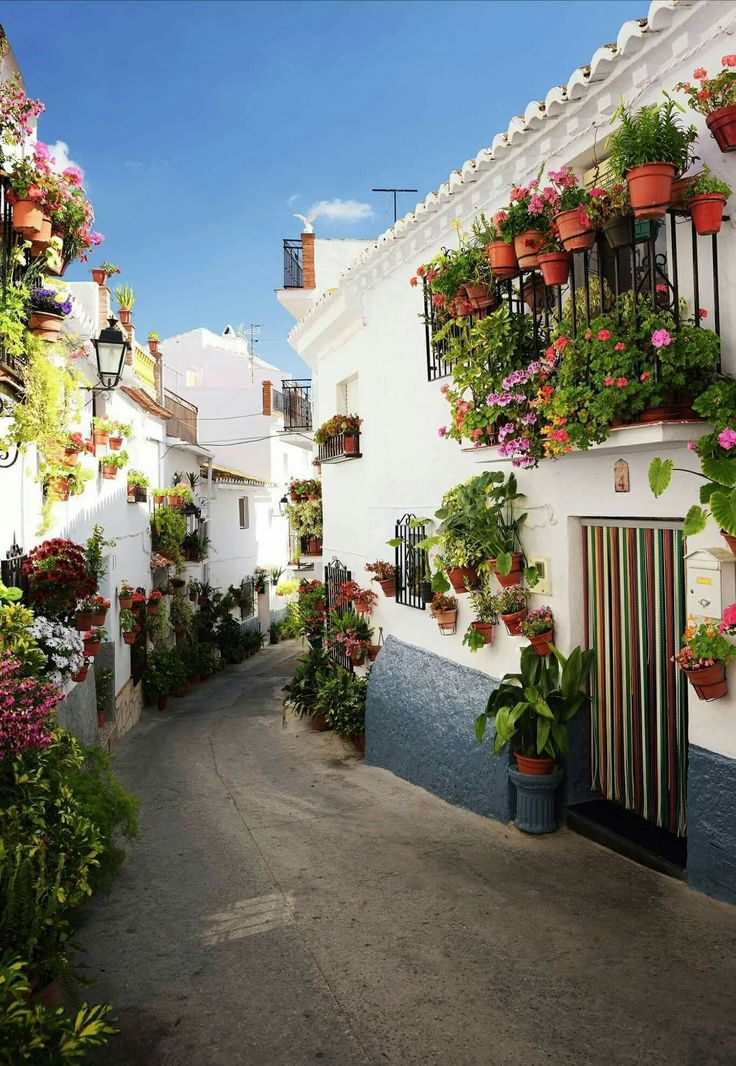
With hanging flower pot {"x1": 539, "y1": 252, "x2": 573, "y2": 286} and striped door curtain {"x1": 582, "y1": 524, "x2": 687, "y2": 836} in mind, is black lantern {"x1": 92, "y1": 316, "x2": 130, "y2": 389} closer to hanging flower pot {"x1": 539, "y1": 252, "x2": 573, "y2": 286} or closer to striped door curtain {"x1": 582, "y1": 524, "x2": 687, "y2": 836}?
hanging flower pot {"x1": 539, "y1": 252, "x2": 573, "y2": 286}

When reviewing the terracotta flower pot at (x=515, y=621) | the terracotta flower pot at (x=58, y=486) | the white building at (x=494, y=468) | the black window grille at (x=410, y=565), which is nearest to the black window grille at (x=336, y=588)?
the white building at (x=494, y=468)

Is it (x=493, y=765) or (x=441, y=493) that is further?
(x=441, y=493)

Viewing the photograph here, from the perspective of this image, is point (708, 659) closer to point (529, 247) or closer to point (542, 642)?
point (542, 642)

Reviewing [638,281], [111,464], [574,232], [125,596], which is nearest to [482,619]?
[638,281]

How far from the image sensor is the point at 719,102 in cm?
493

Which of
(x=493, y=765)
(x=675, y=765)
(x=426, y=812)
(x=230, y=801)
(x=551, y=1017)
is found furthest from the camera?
(x=230, y=801)

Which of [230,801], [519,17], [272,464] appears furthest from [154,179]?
[230,801]

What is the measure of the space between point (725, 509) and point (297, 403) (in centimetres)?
1718

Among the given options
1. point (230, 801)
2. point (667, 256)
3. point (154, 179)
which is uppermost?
point (154, 179)

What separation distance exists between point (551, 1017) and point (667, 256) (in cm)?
501

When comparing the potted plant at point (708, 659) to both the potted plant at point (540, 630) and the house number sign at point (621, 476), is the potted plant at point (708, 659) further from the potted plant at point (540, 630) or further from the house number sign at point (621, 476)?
the potted plant at point (540, 630)

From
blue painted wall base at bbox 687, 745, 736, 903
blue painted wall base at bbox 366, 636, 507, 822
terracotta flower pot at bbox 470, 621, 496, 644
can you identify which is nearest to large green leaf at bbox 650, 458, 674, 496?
blue painted wall base at bbox 687, 745, 736, 903

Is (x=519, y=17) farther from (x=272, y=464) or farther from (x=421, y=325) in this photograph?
(x=272, y=464)

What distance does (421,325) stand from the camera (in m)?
9.49
